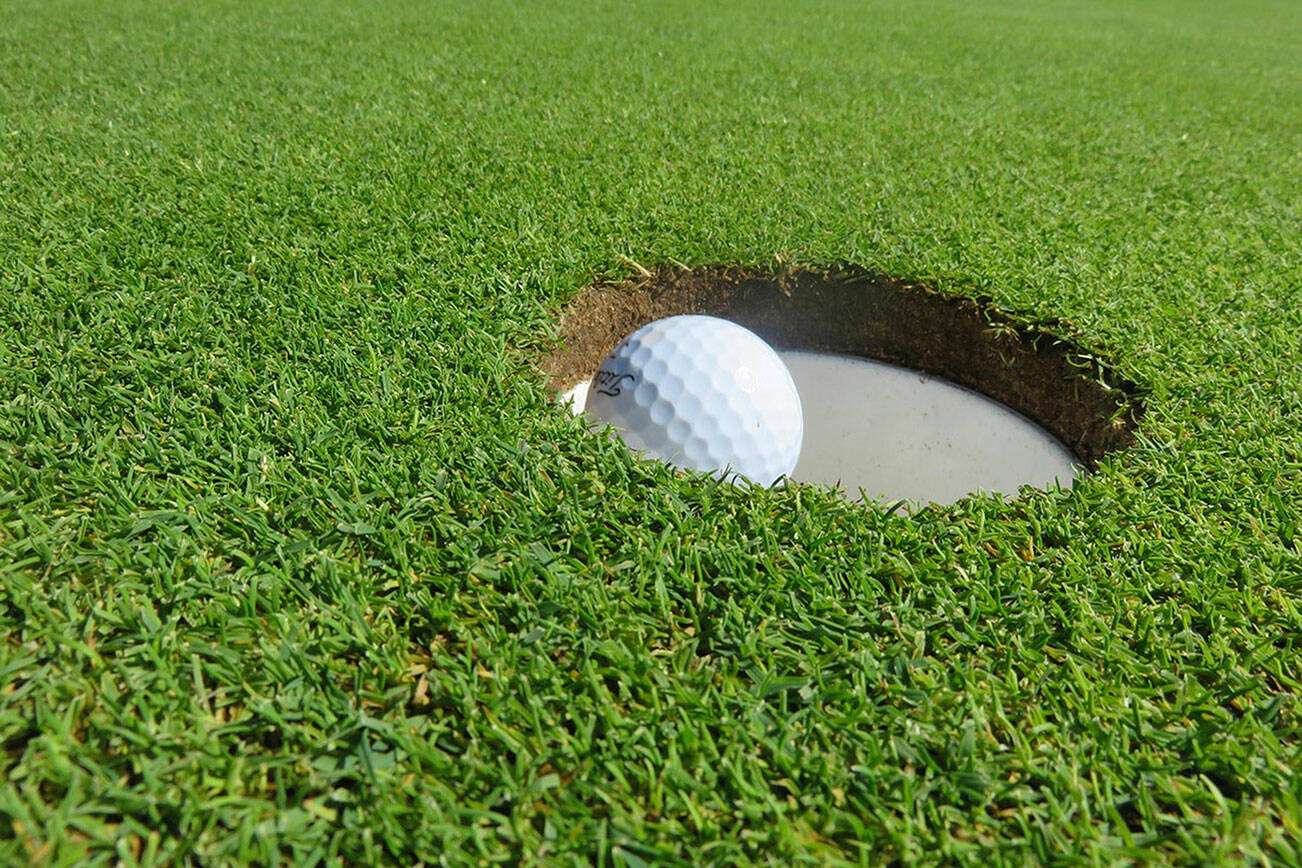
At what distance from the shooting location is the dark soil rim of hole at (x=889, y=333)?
7.51ft

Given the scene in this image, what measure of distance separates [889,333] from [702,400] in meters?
1.13

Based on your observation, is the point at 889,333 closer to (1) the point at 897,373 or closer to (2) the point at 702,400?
(1) the point at 897,373

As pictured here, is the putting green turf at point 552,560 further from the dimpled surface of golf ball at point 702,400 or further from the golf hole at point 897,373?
the dimpled surface of golf ball at point 702,400

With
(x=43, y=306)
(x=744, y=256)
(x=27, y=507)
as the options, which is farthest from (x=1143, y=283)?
(x=43, y=306)

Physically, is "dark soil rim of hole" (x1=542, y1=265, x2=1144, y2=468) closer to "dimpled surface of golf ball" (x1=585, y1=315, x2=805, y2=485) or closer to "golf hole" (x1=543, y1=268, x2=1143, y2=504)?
"golf hole" (x1=543, y1=268, x2=1143, y2=504)

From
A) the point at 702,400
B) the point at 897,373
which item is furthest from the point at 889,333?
the point at 702,400

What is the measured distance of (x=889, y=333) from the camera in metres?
2.78

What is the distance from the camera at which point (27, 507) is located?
148cm

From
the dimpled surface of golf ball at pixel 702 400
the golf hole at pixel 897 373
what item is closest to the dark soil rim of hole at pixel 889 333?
the golf hole at pixel 897 373

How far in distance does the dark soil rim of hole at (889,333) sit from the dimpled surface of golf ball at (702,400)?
221 millimetres

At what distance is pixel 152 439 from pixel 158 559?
15.6 inches

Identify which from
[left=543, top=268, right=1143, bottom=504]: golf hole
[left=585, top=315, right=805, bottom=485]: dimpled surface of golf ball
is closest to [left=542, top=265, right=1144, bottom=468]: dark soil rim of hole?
[left=543, top=268, right=1143, bottom=504]: golf hole

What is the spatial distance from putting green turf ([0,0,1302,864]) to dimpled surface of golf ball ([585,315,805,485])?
0.23 metres

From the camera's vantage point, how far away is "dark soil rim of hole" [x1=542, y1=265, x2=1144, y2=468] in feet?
7.51
